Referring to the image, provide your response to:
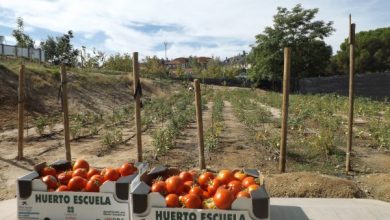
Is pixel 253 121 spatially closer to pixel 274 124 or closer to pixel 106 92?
pixel 274 124

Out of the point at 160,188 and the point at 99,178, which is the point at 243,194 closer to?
the point at 160,188

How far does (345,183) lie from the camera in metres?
5.19

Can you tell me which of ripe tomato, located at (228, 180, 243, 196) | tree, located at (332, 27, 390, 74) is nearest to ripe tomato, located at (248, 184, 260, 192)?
ripe tomato, located at (228, 180, 243, 196)

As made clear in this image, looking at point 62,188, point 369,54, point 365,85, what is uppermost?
point 369,54

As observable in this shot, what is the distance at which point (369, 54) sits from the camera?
41094mm

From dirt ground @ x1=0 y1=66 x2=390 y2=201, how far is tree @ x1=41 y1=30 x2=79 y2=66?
87.8 feet

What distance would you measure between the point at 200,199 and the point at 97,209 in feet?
3.12

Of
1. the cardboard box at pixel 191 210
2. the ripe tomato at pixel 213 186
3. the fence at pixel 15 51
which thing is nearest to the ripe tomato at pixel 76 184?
the cardboard box at pixel 191 210

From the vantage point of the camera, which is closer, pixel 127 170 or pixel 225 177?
pixel 225 177

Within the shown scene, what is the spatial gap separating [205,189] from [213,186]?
0.13 meters

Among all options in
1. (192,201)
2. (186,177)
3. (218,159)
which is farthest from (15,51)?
(192,201)

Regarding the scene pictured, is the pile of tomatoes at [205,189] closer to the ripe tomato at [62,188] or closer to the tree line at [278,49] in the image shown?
the ripe tomato at [62,188]

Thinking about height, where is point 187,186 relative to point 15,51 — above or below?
below

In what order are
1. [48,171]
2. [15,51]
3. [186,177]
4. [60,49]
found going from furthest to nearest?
[60,49]
[15,51]
[48,171]
[186,177]
